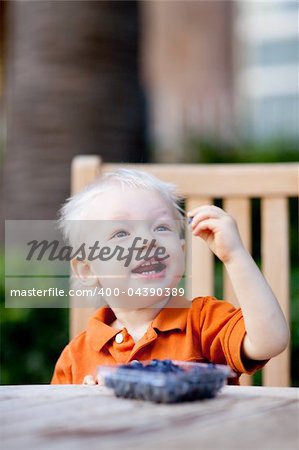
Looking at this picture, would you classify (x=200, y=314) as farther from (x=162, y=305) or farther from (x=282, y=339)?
(x=282, y=339)

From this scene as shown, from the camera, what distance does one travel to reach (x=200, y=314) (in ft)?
4.05

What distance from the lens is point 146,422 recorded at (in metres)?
0.80

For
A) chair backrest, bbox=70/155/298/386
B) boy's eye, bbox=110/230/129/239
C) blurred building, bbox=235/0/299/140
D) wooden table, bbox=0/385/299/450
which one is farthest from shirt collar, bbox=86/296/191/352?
blurred building, bbox=235/0/299/140

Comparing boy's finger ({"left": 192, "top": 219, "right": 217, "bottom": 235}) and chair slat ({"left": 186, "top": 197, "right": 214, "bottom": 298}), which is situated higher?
boy's finger ({"left": 192, "top": 219, "right": 217, "bottom": 235})

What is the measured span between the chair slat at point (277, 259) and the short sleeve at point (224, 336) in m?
0.44

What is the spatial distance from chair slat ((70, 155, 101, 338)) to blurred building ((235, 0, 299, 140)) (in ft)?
22.8

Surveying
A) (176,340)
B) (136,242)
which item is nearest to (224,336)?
(176,340)

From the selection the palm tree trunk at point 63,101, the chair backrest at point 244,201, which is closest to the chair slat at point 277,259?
the chair backrest at point 244,201

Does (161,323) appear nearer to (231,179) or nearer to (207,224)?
(207,224)

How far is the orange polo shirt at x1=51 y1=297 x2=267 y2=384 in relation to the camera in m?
1.18

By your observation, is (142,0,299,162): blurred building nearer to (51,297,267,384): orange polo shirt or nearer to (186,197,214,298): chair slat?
(186,197,214,298): chair slat

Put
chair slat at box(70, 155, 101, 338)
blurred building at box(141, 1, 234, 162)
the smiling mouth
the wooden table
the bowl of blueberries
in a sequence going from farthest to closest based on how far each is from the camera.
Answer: blurred building at box(141, 1, 234, 162), chair slat at box(70, 155, 101, 338), the smiling mouth, the bowl of blueberries, the wooden table

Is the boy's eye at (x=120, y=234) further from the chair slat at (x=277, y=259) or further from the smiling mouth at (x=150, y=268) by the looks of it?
the chair slat at (x=277, y=259)

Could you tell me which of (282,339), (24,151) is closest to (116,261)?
(282,339)
